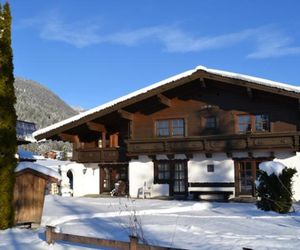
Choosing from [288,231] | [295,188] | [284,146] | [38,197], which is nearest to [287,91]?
[284,146]

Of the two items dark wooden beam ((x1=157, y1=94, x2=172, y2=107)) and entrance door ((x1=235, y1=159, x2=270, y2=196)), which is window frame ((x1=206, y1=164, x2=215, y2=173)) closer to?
entrance door ((x1=235, y1=159, x2=270, y2=196))

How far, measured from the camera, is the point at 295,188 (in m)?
18.5

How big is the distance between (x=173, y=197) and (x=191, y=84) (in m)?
5.45

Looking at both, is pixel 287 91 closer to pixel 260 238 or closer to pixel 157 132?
pixel 157 132

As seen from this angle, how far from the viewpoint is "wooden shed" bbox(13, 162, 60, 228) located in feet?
36.4

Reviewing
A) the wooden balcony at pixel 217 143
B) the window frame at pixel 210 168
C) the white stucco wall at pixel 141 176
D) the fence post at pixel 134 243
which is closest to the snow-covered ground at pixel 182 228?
the fence post at pixel 134 243

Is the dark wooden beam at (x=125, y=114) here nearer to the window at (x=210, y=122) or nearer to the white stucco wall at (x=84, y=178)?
the white stucco wall at (x=84, y=178)

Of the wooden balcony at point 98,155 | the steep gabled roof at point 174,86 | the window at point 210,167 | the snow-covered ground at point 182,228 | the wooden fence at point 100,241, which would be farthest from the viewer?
the wooden balcony at point 98,155

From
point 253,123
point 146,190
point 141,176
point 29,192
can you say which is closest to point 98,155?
point 141,176

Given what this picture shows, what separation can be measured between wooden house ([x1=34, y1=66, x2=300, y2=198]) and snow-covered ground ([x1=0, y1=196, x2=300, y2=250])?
18.3 ft

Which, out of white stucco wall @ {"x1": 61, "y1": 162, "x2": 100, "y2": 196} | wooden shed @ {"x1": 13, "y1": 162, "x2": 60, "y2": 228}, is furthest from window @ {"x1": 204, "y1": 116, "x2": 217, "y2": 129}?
wooden shed @ {"x1": 13, "y1": 162, "x2": 60, "y2": 228}

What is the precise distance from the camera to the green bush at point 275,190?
520 inches

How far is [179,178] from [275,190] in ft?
25.8

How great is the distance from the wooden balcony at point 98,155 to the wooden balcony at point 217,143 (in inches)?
48.5
